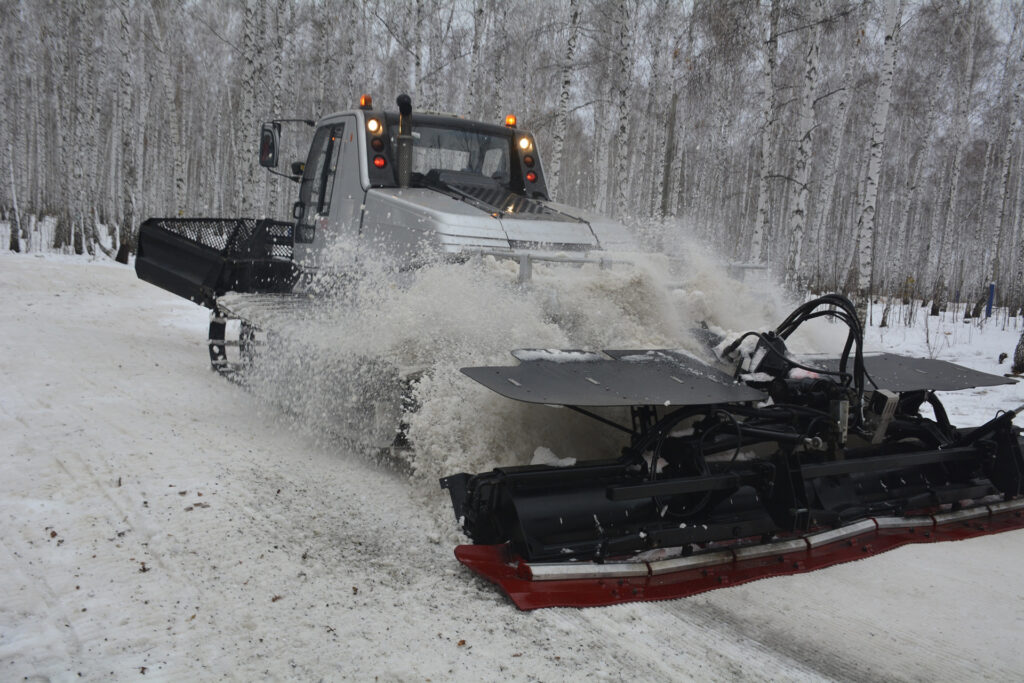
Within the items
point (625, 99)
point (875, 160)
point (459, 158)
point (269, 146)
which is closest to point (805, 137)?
point (875, 160)

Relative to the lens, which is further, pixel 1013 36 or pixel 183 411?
pixel 1013 36

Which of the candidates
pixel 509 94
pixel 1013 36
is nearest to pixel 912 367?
pixel 1013 36

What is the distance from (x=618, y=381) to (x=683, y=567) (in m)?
0.88

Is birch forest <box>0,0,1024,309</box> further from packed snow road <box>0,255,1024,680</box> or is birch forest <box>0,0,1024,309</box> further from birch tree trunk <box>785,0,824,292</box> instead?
packed snow road <box>0,255,1024,680</box>

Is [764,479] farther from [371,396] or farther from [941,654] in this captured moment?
[371,396]

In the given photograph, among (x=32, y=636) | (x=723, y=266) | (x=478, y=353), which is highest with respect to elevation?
(x=723, y=266)

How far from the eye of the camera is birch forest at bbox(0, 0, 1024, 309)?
15.1 m

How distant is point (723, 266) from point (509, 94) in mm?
24923

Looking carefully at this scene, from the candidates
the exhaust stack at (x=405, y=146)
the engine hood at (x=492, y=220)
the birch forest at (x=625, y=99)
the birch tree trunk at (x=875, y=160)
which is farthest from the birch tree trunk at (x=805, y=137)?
the exhaust stack at (x=405, y=146)

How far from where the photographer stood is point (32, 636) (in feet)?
8.31

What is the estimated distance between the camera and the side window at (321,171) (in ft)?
21.8

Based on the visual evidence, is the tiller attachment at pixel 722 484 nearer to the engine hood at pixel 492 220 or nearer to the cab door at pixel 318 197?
the engine hood at pixel 492 220

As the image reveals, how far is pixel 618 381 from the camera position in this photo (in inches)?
134

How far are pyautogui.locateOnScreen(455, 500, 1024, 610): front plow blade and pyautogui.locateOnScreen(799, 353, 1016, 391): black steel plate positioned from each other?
0.81 meters
